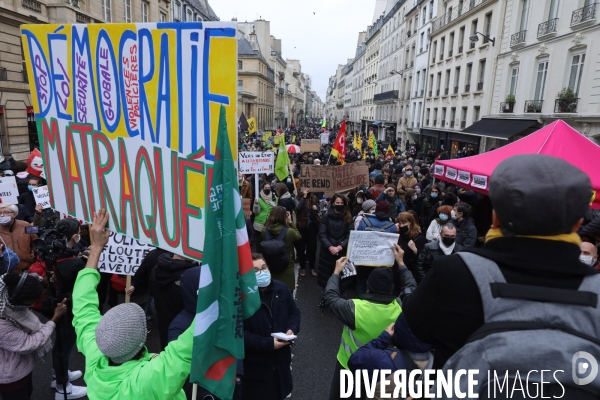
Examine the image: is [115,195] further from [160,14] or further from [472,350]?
[160,14]

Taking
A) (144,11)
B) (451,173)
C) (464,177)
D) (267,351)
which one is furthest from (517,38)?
(144,11)

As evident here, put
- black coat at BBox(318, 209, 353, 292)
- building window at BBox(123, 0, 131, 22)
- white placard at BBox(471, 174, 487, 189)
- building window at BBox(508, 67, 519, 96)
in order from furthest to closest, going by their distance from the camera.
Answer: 1. building window at BBox(123, 0, 131, 22)
2. building window at BBox(508, 67, 519, 96)
3. black coat at BBox(318, 209, 353, 292)
4. white placard at BBox(471, 174, 487, 189)

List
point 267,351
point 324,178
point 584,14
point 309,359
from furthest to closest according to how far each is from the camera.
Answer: point 584,14, point 324,178, point 309,359, point 267,351

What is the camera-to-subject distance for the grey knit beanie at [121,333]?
1.75 meters

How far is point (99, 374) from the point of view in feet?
5.86

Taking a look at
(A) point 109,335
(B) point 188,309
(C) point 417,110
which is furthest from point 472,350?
(C) point 417,110

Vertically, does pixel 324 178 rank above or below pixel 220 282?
below

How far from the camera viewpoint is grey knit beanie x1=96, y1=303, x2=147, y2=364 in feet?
5.74

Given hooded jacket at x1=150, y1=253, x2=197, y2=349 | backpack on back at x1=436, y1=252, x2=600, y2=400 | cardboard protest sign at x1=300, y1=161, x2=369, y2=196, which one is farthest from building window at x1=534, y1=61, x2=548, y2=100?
backpack on back at x1=436, y1=252, x2=600, y2=400

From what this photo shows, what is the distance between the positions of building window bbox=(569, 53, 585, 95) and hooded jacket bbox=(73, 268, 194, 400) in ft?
54.4

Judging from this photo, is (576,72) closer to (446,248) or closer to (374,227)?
(446,248)

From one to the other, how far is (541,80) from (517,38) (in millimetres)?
3037

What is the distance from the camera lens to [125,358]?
1.83 meters

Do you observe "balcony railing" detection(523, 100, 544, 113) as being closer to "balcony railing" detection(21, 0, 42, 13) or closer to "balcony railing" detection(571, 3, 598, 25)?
"balcony railing" detection(571, 3, 598, 25)
